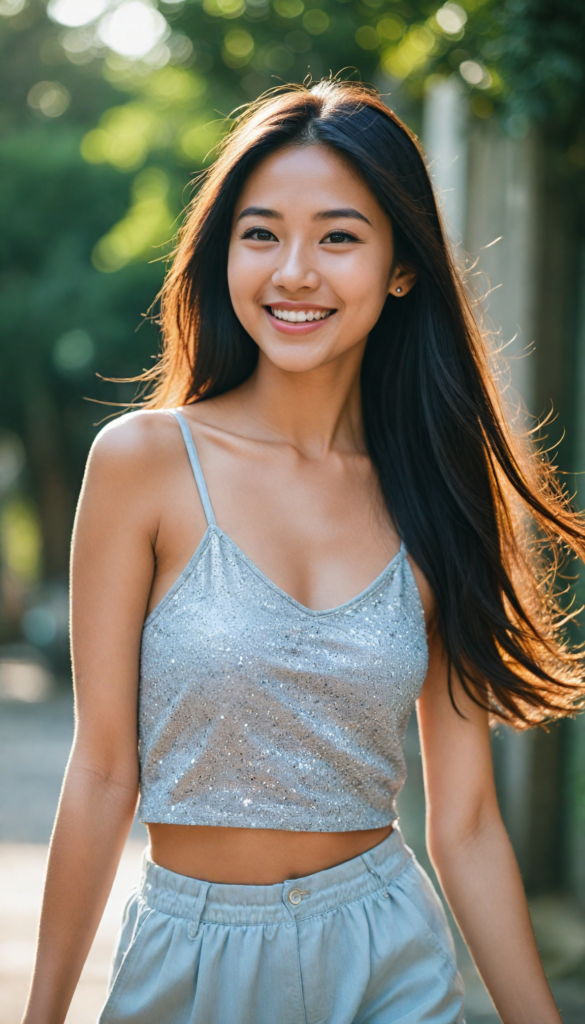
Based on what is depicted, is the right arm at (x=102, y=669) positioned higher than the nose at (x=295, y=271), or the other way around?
the nose at (x=295, y=271)

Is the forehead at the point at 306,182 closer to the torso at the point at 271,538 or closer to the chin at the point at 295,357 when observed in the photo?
the chin at the point at 295,357

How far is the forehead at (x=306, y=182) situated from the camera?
193 centimetres

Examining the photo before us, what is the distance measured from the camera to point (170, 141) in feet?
34.8

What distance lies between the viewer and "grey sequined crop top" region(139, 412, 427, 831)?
1.74m

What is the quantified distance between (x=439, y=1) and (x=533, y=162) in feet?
2.59

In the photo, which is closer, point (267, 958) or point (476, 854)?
point (267, 958)

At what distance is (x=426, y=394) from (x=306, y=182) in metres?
0.54

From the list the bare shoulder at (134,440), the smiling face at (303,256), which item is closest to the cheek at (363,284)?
the smiling face at (303,256)

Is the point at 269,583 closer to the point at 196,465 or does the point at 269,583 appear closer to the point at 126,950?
the point at 196,465

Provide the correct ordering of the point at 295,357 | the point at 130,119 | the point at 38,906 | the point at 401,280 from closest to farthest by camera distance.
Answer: the point at 295,357 → the point at 401,280 → the point at 38,906 → the point at 130,119

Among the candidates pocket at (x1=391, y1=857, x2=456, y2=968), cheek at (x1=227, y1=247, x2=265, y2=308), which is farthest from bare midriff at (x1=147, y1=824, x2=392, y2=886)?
cheek at (x1=227, y1=247, x2=265, y2=308)

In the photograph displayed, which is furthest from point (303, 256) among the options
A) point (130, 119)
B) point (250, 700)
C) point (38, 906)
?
point (130, 119)

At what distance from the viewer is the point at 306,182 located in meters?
1.94

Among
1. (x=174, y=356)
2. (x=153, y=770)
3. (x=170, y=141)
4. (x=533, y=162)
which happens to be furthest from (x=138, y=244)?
(x=153, y=770)
